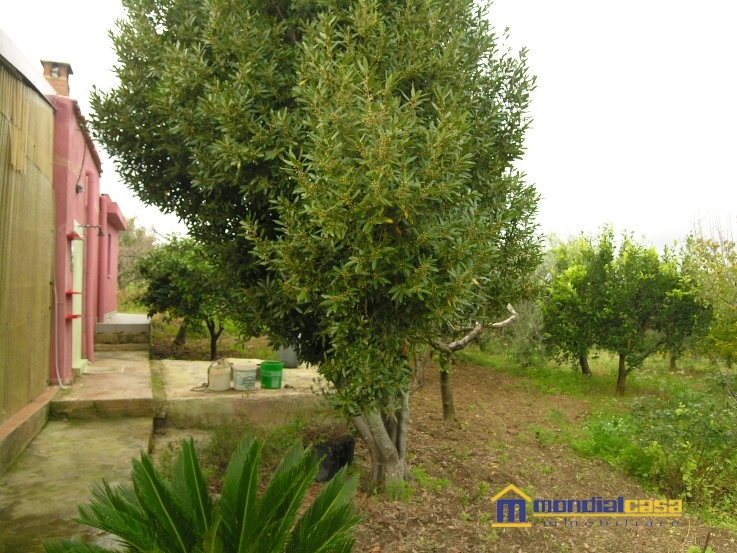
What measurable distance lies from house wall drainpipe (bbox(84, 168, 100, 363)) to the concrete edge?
2363 millimetres

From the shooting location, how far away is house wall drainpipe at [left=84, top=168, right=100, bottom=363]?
882cm

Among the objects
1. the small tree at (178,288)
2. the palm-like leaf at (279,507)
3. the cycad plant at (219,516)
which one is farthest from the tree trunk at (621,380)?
the palm-like leaf at (279,507)

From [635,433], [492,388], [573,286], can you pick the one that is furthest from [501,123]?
[573,286]

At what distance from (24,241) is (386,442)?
402 centimetres

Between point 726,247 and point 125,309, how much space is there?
16451 mm

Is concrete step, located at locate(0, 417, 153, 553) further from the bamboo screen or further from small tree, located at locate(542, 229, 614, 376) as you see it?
small tree, located at locate(542, 229, 614, 376)

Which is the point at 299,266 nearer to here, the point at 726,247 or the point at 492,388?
the point at 492,388

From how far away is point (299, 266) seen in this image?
3.83 metres

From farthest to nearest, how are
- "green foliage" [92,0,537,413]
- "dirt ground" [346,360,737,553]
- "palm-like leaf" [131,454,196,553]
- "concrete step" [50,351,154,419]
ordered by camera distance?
1. "concrete step" [50,351,154,419]
2. "dirt ground" [346,360,737,553]
3. "green foliage" [92,0,537,413]
4. "palm-like leaf" [131,454,196,553]

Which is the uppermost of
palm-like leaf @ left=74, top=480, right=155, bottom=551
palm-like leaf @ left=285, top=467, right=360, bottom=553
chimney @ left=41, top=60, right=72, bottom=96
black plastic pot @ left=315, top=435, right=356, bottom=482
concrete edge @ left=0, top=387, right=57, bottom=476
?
chimney @ left=41, top=60, right=72, bottom=96

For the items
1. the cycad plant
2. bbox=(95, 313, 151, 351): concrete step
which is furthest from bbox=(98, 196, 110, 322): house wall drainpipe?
the cycad plant

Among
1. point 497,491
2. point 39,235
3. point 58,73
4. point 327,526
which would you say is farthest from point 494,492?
point 58,73

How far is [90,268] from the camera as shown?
9.53m

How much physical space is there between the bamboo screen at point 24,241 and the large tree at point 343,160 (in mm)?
970
